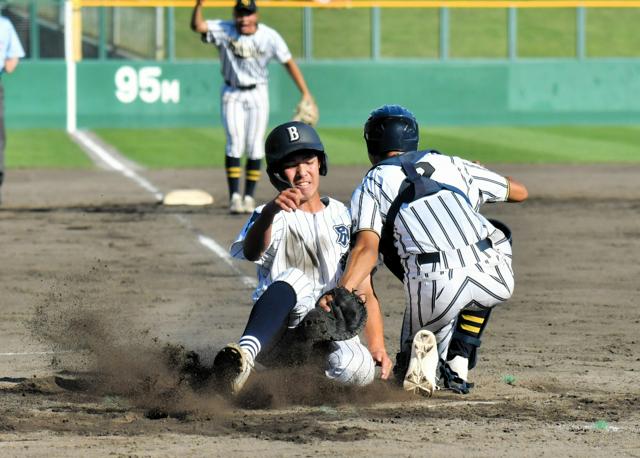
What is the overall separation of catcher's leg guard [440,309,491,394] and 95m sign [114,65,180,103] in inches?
785

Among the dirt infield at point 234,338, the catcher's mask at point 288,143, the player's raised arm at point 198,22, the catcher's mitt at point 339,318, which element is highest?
the player's raised arm at point 198,22

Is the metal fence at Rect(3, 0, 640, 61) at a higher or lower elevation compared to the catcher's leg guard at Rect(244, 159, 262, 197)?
higher

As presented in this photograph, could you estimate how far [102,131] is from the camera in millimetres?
25203

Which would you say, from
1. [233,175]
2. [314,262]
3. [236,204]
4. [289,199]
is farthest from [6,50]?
[289,199]

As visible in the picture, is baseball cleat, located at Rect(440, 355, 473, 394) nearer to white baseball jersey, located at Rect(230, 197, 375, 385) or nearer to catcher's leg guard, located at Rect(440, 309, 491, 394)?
catcher's leg guard, located at Rect(440, 309, 491, 394)

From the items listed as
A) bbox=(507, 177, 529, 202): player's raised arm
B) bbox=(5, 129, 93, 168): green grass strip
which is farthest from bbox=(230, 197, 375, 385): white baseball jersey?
bbox=(5, 129, 93, 168): green grass strip

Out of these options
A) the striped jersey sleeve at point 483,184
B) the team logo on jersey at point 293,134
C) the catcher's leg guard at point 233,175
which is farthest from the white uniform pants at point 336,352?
the catcher's leg guard at point 233,175

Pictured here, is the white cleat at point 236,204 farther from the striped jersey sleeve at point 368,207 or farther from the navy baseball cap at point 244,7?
the striped jersey sleeve at point 368,207

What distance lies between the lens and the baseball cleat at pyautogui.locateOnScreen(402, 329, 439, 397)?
6.09 m

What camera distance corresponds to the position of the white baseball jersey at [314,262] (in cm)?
611

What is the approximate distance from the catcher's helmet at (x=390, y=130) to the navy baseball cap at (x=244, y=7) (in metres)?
7.52

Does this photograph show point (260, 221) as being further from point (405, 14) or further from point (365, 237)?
point (405, 14)

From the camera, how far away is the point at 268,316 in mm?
5930

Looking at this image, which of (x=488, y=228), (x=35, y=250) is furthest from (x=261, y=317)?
(x=35, y=250)
